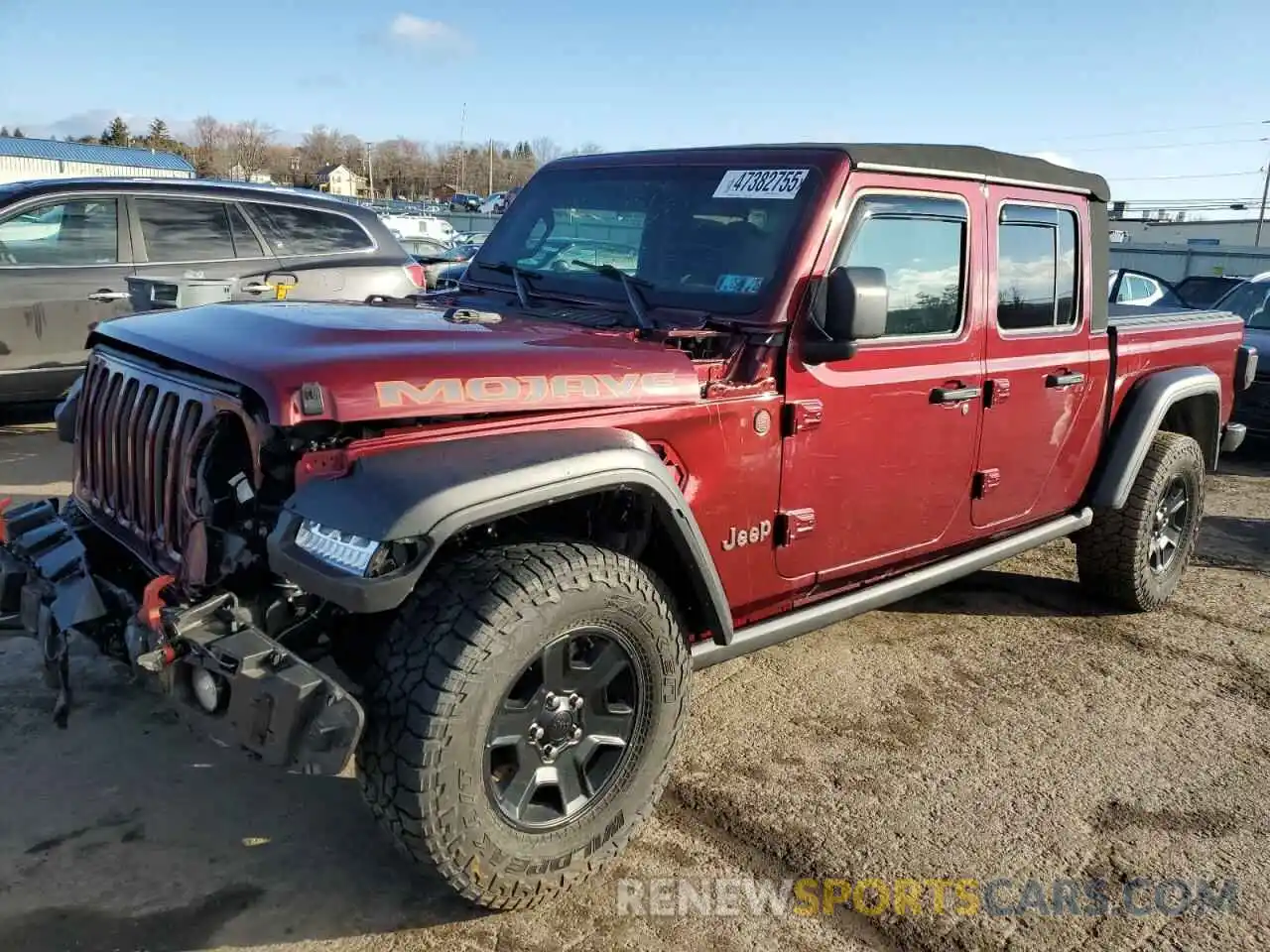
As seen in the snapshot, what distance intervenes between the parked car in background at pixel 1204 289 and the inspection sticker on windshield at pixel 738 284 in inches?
392

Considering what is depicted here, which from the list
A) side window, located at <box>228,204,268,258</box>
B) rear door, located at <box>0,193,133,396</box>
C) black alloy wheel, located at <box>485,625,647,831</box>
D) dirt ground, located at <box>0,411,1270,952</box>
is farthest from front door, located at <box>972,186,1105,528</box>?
rear door, located at <box>0,193,133,396</box>

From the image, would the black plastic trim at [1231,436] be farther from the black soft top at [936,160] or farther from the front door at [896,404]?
the front door at [896,404]

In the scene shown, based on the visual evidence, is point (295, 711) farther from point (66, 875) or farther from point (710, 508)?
point (710, 508)

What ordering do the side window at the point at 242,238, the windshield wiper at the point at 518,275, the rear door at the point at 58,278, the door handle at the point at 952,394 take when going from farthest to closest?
the side window at the point at 242,238, the rear door at the point at 58,278, the windshield wiper at the point at 518,275, the door handle at the point at 952,394

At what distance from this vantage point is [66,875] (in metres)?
2.71

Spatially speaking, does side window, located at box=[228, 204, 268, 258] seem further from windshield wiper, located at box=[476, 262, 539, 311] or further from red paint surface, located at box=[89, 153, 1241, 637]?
red paint surface, located at box=[89, 153, 1241, 637]

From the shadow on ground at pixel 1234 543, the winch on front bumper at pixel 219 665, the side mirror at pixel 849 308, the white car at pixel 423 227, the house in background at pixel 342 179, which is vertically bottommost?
the shadow on ground at pixel 1234 543

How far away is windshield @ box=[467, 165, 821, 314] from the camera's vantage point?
10.7 ft

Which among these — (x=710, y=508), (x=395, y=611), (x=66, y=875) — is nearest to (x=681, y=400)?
(x=710, y=508)

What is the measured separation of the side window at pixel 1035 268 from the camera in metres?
3.96

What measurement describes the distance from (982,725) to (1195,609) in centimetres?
210

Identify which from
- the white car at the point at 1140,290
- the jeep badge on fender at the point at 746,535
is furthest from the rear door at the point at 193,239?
the white car at the point at 1140,290

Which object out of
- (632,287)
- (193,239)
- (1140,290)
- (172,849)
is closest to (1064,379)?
(632,287)

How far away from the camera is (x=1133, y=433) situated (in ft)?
15.2
